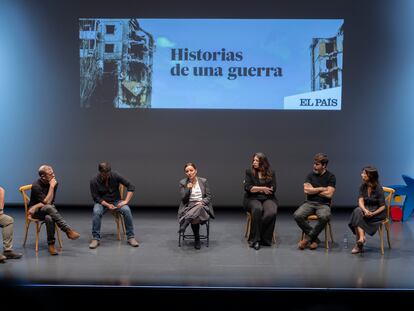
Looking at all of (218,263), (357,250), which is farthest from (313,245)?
(218,263)

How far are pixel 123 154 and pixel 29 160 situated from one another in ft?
4.56

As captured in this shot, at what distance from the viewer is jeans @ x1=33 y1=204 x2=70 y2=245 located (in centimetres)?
515

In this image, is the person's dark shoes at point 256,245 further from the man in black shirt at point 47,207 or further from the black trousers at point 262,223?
the man in black shirt at point 47,207

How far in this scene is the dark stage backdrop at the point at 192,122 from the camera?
23.4ft

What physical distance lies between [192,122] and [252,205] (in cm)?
212

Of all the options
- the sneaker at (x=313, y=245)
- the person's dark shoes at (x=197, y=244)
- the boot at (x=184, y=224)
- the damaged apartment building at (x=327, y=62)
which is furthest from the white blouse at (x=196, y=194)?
the damaged apartment building at (x=327, y=62)

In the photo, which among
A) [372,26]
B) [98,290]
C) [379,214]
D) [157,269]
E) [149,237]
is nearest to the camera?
[98,290]

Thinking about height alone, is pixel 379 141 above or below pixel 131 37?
below

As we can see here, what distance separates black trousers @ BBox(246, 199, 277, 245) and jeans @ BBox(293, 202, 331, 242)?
27 cm

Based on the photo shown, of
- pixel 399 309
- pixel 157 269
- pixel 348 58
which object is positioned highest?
pixel 348 58

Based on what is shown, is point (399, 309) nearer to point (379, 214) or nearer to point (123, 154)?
point (379, 214)

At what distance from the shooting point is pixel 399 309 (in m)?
2.52

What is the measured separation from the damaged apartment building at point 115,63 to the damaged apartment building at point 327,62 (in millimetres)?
2324

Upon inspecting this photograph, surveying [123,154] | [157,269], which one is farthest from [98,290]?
[123,154]
